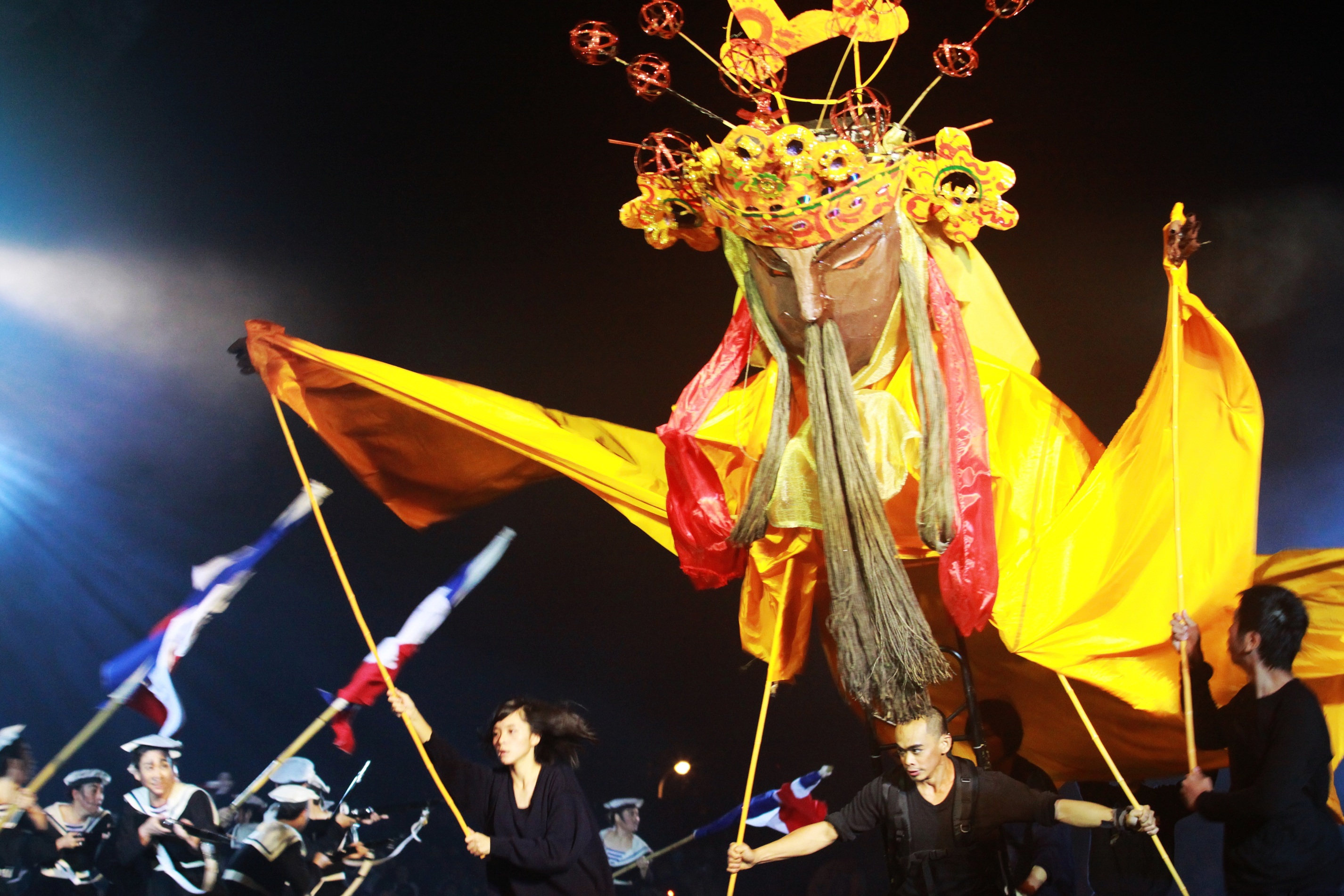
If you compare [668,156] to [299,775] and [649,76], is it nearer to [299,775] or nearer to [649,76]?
[649,76]

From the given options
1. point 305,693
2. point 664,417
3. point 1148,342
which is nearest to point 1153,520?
point 1148,342

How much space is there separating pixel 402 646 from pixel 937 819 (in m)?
1.89

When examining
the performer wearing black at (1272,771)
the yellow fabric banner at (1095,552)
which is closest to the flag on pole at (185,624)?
the yellow fabric banner at (1095,552)

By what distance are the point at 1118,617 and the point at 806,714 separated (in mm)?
1504

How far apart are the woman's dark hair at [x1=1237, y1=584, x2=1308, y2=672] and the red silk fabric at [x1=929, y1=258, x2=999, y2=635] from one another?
564 millimetres

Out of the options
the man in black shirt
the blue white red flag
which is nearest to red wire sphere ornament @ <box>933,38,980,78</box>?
the man in black shirt

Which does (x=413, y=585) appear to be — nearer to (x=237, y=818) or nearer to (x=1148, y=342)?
(x=237, y=818)

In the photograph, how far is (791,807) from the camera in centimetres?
339

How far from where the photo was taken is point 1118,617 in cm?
236

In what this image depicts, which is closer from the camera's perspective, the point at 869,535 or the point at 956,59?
the point at 869,535

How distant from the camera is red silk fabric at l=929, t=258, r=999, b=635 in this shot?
2.24m

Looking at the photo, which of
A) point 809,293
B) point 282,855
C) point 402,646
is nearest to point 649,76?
point 809,293

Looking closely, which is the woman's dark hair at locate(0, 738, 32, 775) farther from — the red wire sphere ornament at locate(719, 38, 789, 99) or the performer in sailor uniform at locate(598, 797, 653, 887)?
the red wire sphere ornament at locate(719, 38, 789, 99)

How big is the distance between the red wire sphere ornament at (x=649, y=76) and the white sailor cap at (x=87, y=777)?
2.81 metres
